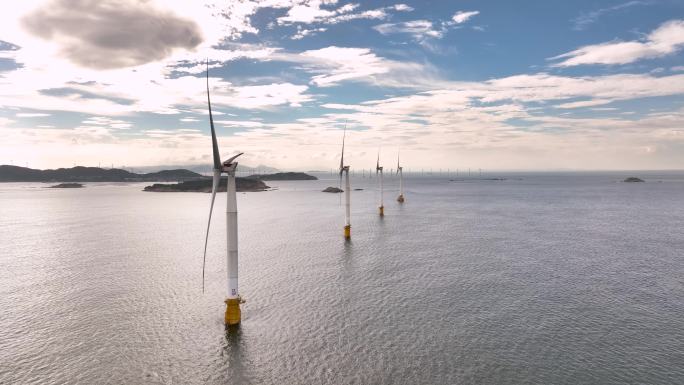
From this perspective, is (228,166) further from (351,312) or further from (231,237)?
(351,312)

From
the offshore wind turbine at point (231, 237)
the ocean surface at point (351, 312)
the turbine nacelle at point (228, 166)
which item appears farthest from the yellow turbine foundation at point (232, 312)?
the turbine nacelle at point (228, 166)

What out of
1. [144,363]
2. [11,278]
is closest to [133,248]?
[11,278]

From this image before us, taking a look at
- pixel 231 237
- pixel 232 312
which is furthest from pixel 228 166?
pixel 232 312

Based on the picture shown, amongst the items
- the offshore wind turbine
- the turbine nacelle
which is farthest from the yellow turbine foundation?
the turbine nacelle

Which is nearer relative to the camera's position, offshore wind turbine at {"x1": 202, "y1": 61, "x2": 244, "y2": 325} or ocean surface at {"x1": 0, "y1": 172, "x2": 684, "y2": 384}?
ocean surface at {"x1": 0, "y1": 172, "x2": 684, "y2": 384}

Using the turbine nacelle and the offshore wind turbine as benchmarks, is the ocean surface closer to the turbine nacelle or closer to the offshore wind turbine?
the offshore wind turbine

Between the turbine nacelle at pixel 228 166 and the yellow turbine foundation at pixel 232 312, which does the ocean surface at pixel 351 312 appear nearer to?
the yellow turbine foundation at pixel 232 312

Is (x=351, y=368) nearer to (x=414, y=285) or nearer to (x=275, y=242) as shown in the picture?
(x=414, y=285)

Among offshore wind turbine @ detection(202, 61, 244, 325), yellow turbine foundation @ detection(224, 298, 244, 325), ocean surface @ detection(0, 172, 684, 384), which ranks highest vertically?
offshore wind turbine @ detection(202, 61, 244, 325)

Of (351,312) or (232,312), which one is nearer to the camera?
(232,312)
